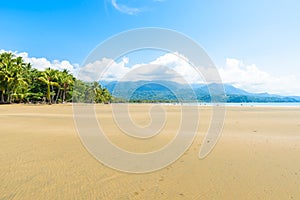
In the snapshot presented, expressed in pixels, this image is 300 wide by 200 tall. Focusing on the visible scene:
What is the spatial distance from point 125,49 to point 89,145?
15.7 ft

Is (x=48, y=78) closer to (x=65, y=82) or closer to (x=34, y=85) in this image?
(x=34, y=85)

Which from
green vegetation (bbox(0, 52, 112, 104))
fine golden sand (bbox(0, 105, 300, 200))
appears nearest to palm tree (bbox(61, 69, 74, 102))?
green vegetation (bbox(0, 52, 112, 104))

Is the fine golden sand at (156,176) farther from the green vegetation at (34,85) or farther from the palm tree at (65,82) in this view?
the palm tree at (65,82)

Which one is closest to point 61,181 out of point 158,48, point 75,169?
point 75,169

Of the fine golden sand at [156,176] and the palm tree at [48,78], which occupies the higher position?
the palm tree at [48,78]

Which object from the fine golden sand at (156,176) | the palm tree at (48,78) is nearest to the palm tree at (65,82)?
the palm tree at (48,78)

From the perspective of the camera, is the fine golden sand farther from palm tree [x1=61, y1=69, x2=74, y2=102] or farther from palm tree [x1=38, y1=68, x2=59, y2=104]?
palm tree [x1=61, y1=69, x2=74, y2=102]

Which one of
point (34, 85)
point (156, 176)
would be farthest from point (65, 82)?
point (156, 176)

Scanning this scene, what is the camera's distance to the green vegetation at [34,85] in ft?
152

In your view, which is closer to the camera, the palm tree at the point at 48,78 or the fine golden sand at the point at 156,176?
the fine golden sand at the point at 156,176

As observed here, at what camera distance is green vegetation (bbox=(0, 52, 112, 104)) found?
1829 inches

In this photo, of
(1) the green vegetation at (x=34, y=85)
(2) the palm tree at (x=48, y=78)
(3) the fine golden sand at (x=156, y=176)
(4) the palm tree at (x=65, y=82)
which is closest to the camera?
(3) the fine golden sand at (x=156, y=176)

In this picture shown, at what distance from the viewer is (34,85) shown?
60656 millimetres

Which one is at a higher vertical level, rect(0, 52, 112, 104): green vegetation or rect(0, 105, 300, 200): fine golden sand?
rect(0, 52, 112, 104): green vegetation
